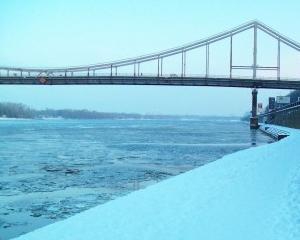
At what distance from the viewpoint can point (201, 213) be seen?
26.4ft

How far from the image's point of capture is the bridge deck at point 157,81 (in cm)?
5975

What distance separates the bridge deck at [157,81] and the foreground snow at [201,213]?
159 feet

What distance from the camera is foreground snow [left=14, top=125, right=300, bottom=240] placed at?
6.94 metres

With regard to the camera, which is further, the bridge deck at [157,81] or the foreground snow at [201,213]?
the bridge deck at [157,81]

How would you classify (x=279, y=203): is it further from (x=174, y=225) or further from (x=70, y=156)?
(x=70, y=156)

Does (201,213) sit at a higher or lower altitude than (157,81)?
lower

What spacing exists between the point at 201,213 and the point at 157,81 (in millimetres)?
52046

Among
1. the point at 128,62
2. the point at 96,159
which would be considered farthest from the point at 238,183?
the point at 128,62

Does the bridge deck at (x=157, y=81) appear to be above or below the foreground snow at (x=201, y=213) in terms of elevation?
above

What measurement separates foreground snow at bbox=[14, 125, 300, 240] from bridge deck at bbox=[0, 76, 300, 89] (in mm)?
48588

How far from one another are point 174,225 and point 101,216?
147 centimetres

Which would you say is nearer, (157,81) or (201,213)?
(201,213)

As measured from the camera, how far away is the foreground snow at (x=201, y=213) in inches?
273

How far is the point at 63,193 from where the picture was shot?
11938 millimetres
